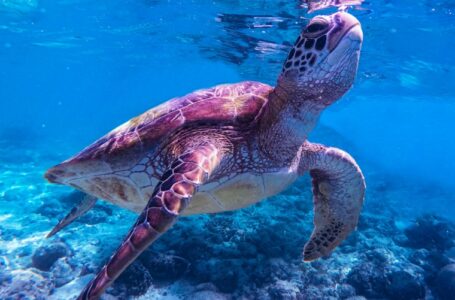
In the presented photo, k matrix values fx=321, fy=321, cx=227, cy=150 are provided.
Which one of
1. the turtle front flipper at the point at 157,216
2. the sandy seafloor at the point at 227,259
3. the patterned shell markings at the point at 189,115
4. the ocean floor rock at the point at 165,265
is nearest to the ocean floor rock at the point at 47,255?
the sandy seafloor at the point at 227,259

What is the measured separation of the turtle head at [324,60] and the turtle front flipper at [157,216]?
1250mm

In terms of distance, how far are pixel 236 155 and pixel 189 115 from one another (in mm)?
690

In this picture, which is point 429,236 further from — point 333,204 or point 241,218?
point 333,204

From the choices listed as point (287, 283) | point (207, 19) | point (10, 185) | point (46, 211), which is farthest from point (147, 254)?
point (207, 19)

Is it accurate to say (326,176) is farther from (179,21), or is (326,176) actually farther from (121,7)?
(121,7)

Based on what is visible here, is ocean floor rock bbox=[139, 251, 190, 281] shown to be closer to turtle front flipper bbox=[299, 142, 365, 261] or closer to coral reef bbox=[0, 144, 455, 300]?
coral reef bbox=[0, 144, 455, 300]

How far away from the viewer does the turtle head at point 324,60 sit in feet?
8.94

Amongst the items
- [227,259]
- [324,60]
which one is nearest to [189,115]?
[324,60]

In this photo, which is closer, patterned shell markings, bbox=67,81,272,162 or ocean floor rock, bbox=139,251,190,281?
patterned shell markings, bbox=67,81,272,162

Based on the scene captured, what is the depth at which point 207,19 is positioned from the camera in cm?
1606

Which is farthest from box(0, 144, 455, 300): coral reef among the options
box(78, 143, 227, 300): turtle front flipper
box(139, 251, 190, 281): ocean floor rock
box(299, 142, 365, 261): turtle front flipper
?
box(78, 143, 227, 300): turtle front flipper

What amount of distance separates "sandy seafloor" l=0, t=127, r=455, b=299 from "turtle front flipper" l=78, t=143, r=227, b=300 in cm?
381

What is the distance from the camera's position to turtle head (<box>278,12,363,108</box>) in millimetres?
2725

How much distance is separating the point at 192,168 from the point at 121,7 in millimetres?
18253
